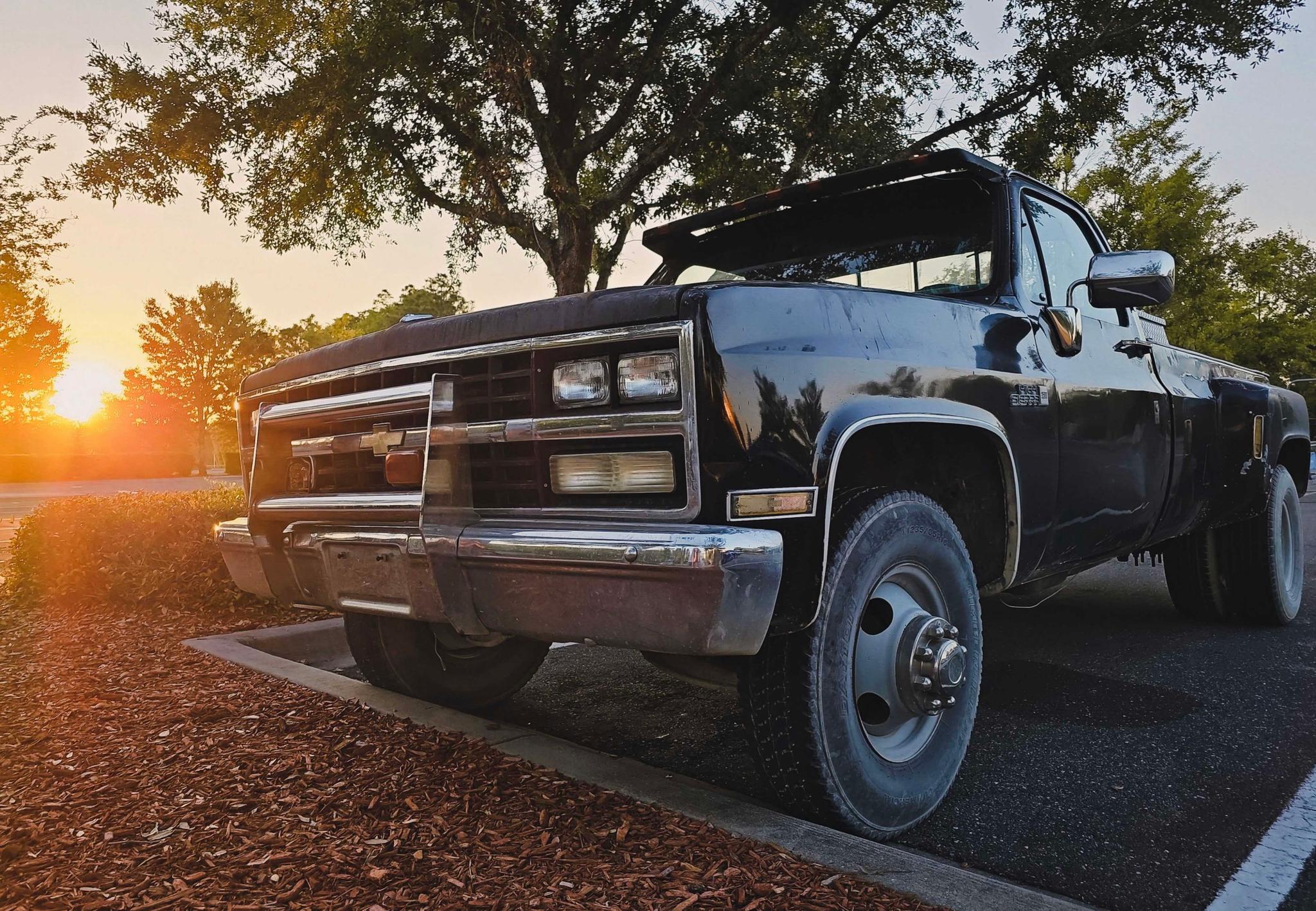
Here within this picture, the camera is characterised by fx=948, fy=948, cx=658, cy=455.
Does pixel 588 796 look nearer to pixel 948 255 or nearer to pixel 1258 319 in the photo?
pixel 948 255

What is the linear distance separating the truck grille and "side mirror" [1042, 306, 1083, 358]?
73.9 inches

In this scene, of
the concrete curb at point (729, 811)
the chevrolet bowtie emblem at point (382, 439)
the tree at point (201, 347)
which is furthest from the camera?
the tree at point (201, 347)

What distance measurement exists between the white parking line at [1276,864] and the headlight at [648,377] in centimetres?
177

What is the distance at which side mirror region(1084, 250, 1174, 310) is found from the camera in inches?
136

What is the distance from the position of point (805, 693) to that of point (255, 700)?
2.47 meters

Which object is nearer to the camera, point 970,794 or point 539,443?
point 539,443

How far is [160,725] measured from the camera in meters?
3.50

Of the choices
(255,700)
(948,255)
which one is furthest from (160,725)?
(948,255)

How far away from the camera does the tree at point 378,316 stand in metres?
39.3

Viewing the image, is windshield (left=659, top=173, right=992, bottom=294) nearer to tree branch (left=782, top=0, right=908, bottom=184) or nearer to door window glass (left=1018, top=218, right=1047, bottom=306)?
door window glass (left=1018, top=218, right=1047, bottom=306)

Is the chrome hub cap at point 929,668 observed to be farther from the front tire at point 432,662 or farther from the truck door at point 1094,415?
the front tire at point 432,662

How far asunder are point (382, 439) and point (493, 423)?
0.40 meters

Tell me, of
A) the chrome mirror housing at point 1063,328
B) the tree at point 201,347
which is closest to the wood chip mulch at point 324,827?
the chrome mirror housing at point 1063,328

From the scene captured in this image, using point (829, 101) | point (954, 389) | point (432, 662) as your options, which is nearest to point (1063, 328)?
point (954, 389)
